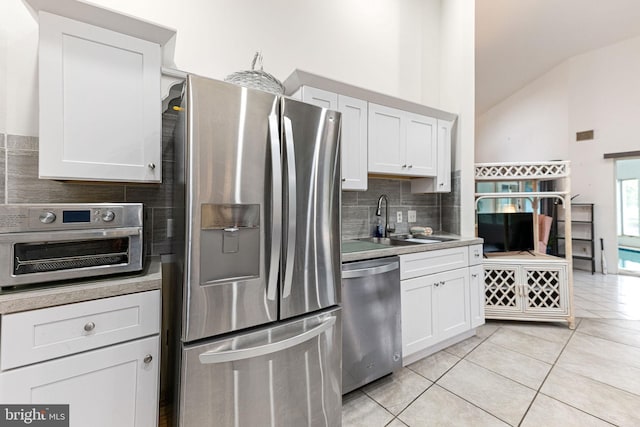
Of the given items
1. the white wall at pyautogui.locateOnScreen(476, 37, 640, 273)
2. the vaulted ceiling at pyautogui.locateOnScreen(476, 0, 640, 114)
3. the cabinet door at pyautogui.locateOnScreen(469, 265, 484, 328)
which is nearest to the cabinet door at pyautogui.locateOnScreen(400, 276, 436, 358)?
the cabinet door at pyautogui.locateOnScreen(469, 265, 484, 328)

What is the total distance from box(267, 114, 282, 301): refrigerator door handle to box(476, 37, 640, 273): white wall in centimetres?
656

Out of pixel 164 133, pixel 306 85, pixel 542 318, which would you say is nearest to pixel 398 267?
pixel 306 85

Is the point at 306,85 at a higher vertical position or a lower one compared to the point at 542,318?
higher

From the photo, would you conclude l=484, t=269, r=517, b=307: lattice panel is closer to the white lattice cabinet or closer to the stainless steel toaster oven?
the white lattice cabinet

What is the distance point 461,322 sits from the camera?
234cm

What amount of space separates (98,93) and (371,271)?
175 cm

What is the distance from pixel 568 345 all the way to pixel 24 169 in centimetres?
416

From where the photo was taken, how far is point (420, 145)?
2594mm

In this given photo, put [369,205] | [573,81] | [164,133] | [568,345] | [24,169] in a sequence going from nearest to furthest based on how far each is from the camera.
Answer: [24,169] < [164,133] < [568,345] < [369,205] < [573,81]

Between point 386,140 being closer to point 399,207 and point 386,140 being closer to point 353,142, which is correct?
point 353,142

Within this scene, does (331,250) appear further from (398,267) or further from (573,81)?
(573,81)

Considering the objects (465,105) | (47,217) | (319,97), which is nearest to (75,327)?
(47,217)

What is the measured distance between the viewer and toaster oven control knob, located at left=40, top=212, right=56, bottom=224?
1.00 m

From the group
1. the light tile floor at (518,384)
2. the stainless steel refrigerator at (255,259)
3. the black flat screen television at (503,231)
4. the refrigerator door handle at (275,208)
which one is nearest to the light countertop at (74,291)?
the stainless steel refrigerator at (255,259)
